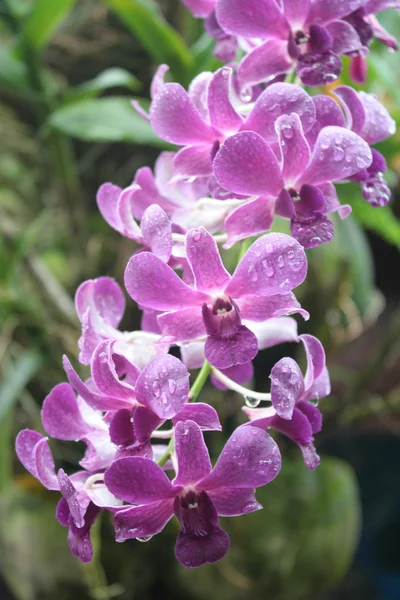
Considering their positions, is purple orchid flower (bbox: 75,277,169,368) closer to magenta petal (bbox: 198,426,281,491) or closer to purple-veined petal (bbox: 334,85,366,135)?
magenta petal (bbox: 198,426,281,491)

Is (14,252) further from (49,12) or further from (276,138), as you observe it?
(276,138)

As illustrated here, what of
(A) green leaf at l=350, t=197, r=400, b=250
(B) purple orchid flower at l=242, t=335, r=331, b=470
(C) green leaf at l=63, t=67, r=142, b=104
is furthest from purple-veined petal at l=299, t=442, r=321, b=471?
(C) green leaf at l=63, t=67, r=142, b=104

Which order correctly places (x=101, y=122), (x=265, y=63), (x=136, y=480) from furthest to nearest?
(x=101, y=122) → (x=265, y=63) → (x=136, y=480)

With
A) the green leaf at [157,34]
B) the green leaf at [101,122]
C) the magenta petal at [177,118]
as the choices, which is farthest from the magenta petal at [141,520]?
the green leaf at [157,34]

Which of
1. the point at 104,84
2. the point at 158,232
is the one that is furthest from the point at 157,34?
the point at 158,232

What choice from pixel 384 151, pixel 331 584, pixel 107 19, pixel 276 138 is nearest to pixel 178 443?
pixel 276 138

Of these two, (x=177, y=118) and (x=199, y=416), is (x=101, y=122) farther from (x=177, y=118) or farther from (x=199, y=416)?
(x=199, y=416)
